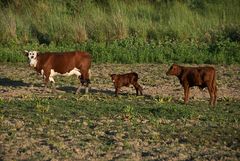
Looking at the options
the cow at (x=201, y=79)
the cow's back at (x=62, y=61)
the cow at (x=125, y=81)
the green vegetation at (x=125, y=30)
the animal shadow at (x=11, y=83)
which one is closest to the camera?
the cow at (x=201, y=79)

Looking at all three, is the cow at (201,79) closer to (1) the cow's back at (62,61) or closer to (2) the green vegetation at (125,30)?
(1) the cow's back at (62,61)

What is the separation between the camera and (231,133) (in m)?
10.8

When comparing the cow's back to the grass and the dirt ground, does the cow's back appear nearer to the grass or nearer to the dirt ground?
the dirt ground

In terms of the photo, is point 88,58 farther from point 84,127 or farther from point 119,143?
point 119,143

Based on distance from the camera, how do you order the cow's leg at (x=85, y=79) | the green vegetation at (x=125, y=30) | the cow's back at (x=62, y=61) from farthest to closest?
the green vegetation at (x=125, y=30), the cow's back at (x=62, y=61), the cow's leg at (x=85, y=79)

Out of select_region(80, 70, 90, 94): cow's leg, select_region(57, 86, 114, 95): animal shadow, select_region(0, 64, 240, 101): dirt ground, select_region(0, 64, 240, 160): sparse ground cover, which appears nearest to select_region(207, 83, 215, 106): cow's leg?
select_region(0, 64, 240, 160): sparse ground cover

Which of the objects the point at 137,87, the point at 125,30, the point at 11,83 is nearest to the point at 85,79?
the point at 137,87

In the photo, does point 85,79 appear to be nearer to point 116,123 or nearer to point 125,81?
point 125,81

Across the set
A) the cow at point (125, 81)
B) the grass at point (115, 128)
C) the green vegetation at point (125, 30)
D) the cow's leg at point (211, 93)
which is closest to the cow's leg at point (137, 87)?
the cow at point (125, 81)

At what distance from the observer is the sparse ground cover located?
960cm

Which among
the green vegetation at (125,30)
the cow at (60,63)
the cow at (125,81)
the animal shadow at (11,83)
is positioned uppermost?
the green vegetation at (125,30)

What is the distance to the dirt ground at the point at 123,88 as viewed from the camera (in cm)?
1530

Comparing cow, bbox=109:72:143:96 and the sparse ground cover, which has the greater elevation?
cow, bbox=109:72:143:96

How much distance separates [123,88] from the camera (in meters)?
16.2
